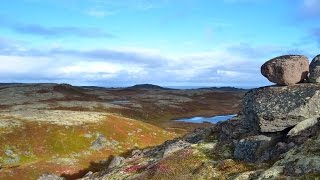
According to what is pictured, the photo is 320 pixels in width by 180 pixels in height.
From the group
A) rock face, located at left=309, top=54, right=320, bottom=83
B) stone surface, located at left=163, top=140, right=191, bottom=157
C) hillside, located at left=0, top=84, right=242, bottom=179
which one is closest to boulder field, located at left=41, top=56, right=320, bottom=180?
rock face, located at left=309, top=54, right=320, bottom=83

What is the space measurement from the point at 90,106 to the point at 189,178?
112m

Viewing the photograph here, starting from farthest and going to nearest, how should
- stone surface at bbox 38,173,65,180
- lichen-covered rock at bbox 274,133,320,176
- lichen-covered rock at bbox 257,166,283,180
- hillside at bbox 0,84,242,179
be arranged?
hillside at bbox 0,84,242,179, stone surface at bbox 38,173,65,180, lichen-covered rock at bbox 257,166,283,180, lichen-covered rock at bbox 274,133,320,176

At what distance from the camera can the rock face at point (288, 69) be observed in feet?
137

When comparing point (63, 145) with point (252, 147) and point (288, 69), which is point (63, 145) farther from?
point (288, 69)

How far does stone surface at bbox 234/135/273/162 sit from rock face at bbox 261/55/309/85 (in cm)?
671

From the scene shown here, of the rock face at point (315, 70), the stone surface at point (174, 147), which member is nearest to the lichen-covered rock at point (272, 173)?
the rock face at point (315, 70)

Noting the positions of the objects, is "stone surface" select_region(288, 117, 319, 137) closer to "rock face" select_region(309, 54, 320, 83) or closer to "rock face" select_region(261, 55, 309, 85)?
"rock face" select_region(309, 54, 320, 83)

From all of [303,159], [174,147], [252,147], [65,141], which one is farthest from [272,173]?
[65,141]

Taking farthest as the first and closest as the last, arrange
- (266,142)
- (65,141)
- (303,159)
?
(65,141), (266,142), (303,159)

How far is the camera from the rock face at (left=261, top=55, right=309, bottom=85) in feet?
137

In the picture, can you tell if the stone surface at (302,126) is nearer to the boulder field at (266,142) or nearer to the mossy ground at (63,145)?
the boulder field at (266,142)

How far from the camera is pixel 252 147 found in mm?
41281

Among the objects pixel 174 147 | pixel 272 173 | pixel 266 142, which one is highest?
pixel 266 142

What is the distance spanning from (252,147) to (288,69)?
937cm
